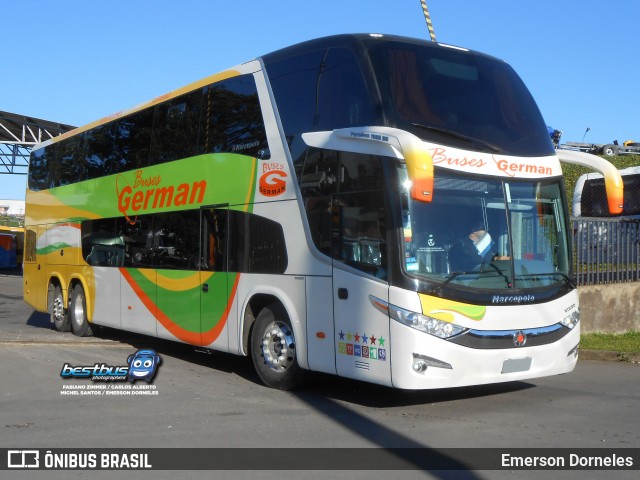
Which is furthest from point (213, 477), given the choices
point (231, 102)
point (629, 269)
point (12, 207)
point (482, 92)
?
point (12, 207)

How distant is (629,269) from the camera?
15.4m

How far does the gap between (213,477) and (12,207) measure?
4290 inches

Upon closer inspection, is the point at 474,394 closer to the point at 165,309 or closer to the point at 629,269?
the point at 165,309

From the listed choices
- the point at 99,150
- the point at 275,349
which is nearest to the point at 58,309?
the point at 99,150

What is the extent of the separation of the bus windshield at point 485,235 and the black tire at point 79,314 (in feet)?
30.6

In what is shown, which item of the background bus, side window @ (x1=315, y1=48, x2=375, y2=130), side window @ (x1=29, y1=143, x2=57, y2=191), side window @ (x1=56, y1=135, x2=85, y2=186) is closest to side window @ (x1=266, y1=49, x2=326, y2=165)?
side window @ (x1=315, y1=48, x2=375, y2=130)

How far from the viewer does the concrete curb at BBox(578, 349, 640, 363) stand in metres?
12.4

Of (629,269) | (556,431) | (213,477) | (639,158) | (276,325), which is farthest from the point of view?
(639,158)

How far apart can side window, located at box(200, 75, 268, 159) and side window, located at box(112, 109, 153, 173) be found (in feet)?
6.80

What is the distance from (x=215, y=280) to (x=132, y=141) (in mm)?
4025

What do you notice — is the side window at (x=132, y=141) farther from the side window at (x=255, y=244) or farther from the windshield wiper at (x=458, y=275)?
the windshield wiper at (x=458, y=275)

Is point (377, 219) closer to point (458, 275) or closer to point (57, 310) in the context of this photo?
point (458, 275)

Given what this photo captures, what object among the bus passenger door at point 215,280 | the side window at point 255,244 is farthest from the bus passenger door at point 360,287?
the bus passenger door at point 215,280

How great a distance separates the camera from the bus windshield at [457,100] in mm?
8266
